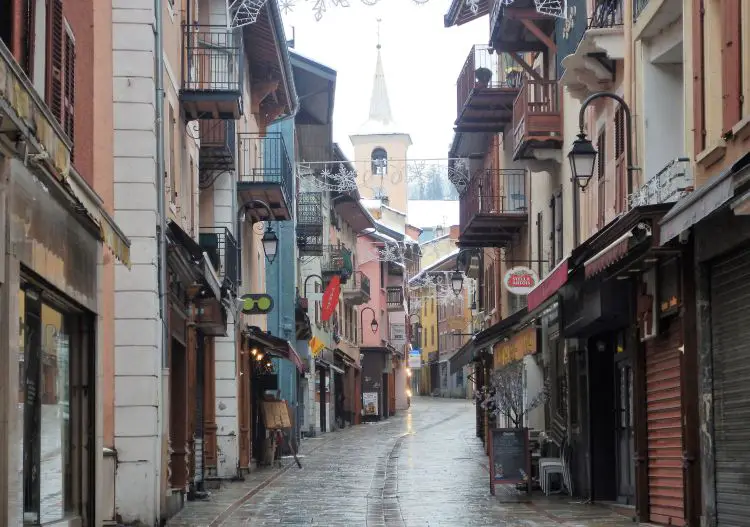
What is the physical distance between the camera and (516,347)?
25.7m

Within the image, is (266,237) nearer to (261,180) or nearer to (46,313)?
(261,180)

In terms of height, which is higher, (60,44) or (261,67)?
(261,67)

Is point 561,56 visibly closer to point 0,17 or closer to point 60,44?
point 60,44

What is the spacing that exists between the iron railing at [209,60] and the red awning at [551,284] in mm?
5759

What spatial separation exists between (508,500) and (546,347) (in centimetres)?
655

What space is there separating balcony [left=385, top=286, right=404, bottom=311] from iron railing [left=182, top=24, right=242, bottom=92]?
192ft

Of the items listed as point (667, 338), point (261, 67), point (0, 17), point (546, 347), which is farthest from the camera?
point (261, 67)

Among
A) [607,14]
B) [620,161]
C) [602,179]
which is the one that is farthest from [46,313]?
[602,179]

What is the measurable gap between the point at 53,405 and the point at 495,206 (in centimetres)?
2045

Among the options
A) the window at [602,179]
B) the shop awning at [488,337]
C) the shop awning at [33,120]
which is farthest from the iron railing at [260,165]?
the shop awning at [33,120]

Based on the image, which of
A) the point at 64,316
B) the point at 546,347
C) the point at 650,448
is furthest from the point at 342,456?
the point at 64,316

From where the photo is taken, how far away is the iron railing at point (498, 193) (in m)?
32.1

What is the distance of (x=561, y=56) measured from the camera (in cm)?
2467

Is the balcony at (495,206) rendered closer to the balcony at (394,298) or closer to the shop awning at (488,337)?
the shop awning at (488,337)
